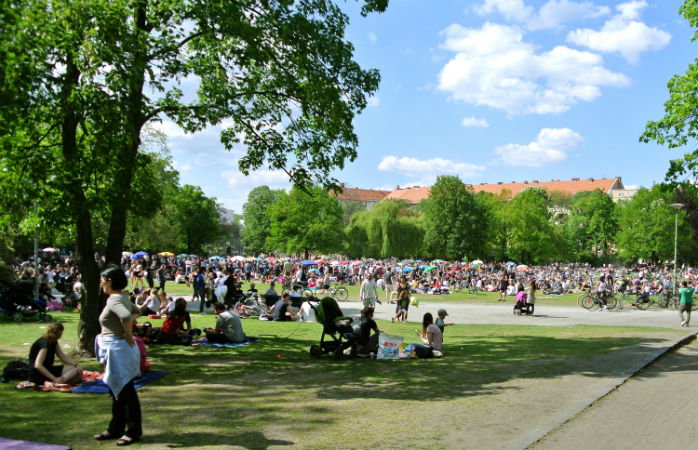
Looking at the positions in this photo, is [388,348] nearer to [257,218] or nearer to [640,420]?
[640,420]

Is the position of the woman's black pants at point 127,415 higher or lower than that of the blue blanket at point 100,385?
higher

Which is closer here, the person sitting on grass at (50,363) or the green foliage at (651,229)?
the person sitting on grass at (50,363)

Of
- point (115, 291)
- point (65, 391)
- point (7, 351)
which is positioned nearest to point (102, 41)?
point (115, 291)

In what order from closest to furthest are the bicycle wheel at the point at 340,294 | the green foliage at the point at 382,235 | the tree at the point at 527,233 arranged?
the bicycle wheel at the point at 340,294, the green foliage at the point at 382,235, the tree at the point at 527,233

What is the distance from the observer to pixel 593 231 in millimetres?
90250

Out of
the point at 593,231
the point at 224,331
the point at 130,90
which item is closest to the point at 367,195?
the point at 593,231

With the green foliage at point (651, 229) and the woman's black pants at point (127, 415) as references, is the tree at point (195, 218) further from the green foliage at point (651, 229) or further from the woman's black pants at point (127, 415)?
the woman's black pants at point (127, 415)

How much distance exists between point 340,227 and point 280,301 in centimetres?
5195

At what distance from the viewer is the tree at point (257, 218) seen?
8888 cm

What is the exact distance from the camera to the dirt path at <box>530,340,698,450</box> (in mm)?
5438

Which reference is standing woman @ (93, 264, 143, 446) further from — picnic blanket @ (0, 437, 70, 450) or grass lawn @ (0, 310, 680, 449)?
picnic blanket @ (0, 437, 70, 450)

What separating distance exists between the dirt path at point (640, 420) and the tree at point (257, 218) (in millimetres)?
80764

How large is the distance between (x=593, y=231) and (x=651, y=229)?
1726 centimetres

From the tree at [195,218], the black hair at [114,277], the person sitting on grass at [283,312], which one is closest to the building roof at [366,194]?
the tree at [195,218]
